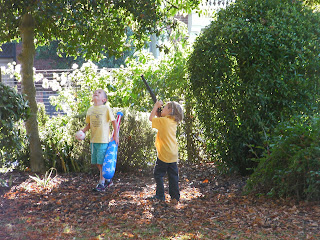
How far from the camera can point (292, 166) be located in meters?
4.51

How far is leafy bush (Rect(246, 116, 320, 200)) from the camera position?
450cm

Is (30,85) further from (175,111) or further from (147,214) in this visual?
(147,214)

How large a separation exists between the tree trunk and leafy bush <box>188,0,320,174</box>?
277 centimetres

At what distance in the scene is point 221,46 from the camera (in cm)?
604

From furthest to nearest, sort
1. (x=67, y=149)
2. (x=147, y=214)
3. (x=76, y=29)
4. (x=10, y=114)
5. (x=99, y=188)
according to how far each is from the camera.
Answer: (x=67, y=149) → (x=76, y=29) → (x=99, y=188) → (x=10, y=114) → (x=147, y=214)

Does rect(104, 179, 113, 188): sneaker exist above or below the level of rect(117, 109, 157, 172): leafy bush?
below

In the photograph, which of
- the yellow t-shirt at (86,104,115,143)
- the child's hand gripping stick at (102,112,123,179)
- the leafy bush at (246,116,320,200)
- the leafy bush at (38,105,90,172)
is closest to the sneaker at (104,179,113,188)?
the child's hand gripping stick at (102,112,123,179)

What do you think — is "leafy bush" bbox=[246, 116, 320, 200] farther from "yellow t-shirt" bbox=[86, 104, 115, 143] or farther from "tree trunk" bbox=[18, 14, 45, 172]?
"tree trunk" bbox=[18, 14, 45, 172]

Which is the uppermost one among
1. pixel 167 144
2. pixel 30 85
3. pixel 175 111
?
pixel 30 85

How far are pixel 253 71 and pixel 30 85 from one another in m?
3.65

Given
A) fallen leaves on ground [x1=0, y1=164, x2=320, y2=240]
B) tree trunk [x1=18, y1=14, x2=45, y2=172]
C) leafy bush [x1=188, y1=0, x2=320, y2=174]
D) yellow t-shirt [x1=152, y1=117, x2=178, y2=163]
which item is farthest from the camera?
tree trunk [x1=18, y1=14, x2=45, y2=172]

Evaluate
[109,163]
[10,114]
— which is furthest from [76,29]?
[109,163]

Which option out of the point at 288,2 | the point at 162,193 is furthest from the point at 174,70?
the point at 162,193

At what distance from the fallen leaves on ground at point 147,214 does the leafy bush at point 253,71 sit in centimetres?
77
